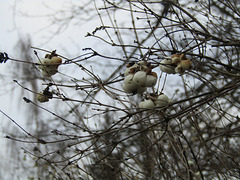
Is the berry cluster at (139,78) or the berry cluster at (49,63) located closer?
the berry cluster at (139,78)

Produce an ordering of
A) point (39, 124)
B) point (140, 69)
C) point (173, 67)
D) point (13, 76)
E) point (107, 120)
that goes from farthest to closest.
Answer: point (39, 124), point (13, 76), point (107, 120), point (173, 67), point (140, 69)

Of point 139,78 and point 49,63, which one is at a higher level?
point 49,63

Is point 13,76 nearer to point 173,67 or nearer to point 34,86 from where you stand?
point 173,67

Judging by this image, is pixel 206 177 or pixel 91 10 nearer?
pixel 206 177

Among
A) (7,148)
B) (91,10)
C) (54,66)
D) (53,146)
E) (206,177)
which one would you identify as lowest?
(206,177)

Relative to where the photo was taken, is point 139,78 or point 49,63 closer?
point 139,78

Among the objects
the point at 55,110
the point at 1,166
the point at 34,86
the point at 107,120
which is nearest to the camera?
the point at 55,110

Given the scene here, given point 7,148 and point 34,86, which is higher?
point 34,86

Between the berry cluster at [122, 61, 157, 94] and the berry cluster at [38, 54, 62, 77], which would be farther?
the berry cluster at [38, 54, 62, 77]

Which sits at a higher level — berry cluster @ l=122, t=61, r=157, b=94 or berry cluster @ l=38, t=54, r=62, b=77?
berry cluster @ l=38, t=54, r=62, b=77

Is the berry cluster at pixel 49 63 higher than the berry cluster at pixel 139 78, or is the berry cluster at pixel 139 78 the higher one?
the berry cluster at pixel 49 63

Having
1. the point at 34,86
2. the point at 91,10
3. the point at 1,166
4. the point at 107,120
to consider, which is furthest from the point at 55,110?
the point at 34,86
